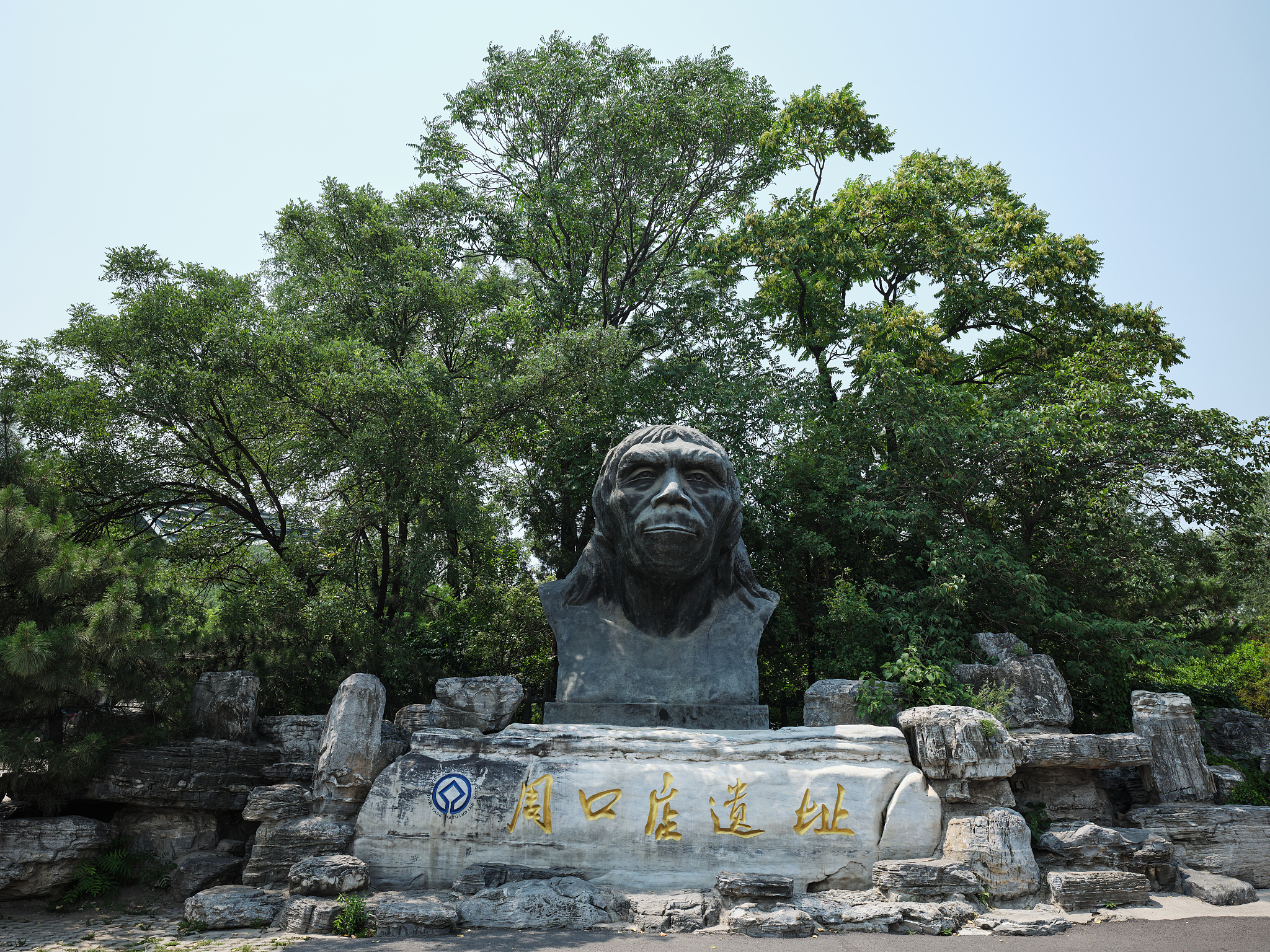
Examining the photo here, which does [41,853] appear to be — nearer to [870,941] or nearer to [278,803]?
[278,803]

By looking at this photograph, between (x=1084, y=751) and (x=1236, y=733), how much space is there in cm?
330

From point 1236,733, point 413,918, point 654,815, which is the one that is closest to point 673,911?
point 654,815

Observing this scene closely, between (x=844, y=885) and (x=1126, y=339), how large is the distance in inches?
318

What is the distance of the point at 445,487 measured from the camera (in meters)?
8.48

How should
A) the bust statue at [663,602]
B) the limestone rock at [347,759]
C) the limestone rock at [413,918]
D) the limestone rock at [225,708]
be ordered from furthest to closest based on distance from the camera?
the bust statue at [663,602]
the limestone rock at [225,708]
the limestone rock at [347,759]
the limestone rock at [413,918]

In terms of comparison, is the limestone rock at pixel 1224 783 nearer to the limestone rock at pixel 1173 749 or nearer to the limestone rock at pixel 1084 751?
the limestone rock at pixel 1173 749

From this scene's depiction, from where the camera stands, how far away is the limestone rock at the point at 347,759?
5.20 metres

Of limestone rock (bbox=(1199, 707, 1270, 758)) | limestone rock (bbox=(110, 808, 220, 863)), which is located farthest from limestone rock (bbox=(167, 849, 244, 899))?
limestone rock (bbox=(1199, 707, 1270, 758))

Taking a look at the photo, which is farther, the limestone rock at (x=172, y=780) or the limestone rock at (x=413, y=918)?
the limestone rock at (x=172, y=780)

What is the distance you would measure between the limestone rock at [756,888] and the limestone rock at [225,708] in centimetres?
359

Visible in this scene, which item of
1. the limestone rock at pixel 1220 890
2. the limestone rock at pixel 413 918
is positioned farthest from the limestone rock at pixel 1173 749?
the limestone rock at pixel 413 918

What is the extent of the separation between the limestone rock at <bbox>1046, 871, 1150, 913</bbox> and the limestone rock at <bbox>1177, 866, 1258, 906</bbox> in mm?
357

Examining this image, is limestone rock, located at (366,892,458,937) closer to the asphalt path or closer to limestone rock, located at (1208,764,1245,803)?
the asphalt path

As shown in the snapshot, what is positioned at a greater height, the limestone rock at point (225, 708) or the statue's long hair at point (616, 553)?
the statue's long hair at point (616, 553)
